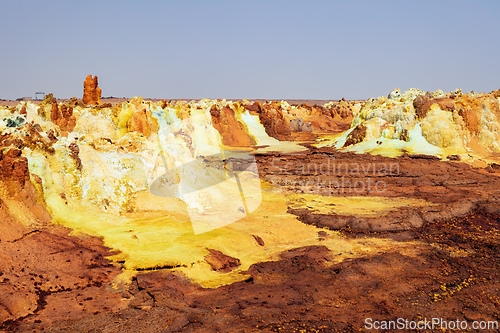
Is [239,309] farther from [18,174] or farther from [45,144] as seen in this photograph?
[45,144]

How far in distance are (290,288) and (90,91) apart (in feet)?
99.0

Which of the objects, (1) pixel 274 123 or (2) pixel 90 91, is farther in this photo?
(1) pixel 274 123

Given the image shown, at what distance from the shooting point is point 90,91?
107 ft

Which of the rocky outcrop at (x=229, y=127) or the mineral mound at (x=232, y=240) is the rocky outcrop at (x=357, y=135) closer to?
the mineral mound at (x=232, y=240)

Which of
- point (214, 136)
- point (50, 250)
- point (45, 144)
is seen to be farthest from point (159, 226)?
point (214, 136)

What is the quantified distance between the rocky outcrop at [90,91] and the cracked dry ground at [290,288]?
1018 inches

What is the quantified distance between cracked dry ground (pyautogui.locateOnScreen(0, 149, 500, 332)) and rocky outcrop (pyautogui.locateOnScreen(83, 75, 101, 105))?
2585 cm

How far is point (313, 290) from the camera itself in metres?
7.33

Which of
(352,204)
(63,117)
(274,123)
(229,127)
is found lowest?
(352,204)

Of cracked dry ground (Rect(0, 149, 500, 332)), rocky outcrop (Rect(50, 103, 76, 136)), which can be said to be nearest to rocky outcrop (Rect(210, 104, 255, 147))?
rocky outcrop (Rect(50, 103, 76, 136))

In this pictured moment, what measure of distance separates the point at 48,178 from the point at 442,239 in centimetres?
1115

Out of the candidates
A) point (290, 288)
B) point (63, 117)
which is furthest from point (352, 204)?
point (63, 117)

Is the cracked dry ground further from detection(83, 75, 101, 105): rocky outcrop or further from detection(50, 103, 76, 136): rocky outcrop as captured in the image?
detection(83, 75, 101, 105): rocky outcrop

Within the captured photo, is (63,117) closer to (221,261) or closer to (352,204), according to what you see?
(352,204)
